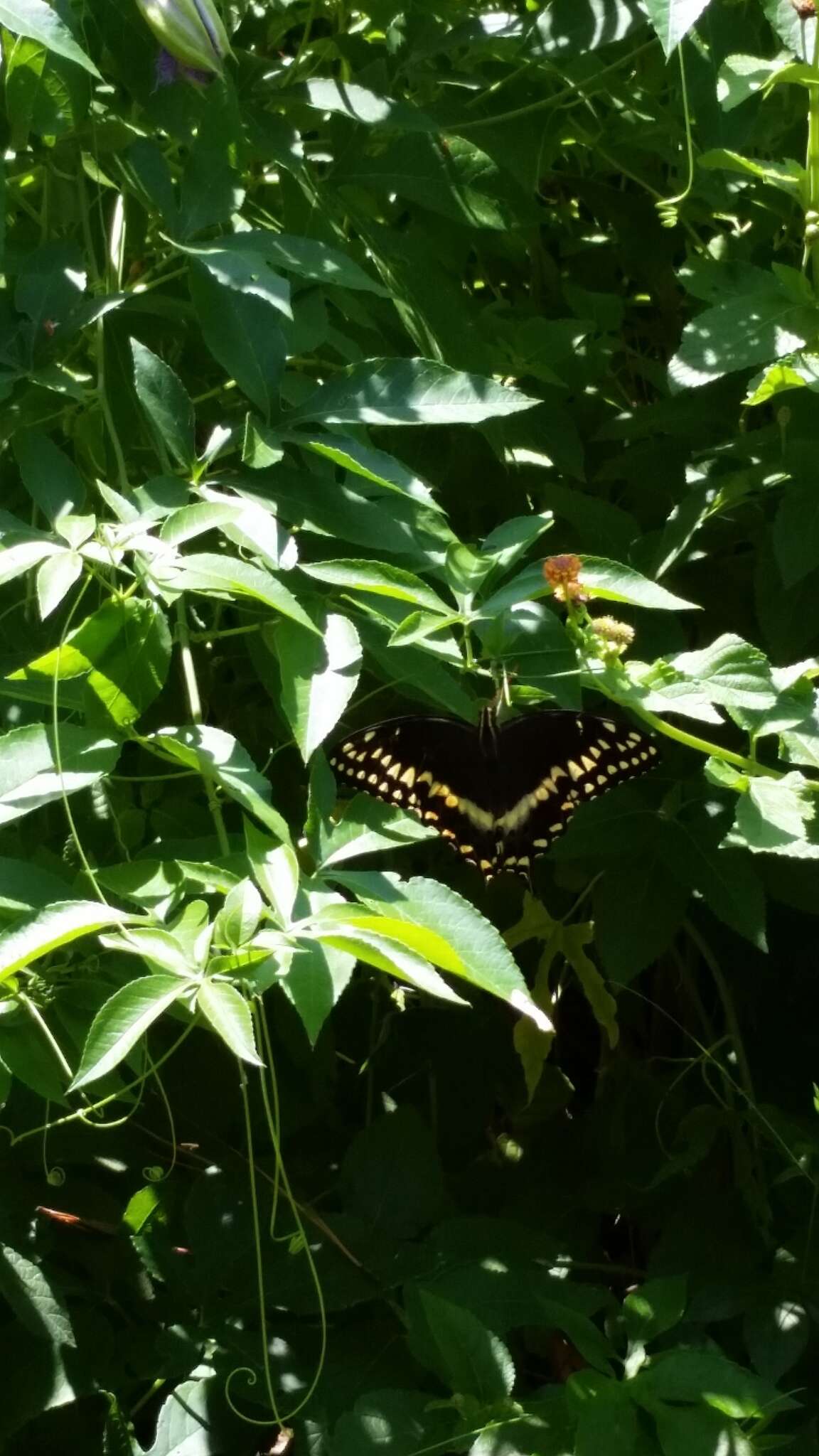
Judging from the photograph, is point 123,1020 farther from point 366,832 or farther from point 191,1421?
point 191,1421

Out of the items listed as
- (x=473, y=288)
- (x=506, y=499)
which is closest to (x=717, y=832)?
(x=506, y=499)

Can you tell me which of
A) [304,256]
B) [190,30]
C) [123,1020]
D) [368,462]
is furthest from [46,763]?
[190,30]

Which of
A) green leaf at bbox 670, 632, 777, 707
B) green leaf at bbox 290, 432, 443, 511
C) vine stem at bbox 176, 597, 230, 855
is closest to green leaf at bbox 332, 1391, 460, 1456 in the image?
vine stem at bbox 176, 597, 230, 855

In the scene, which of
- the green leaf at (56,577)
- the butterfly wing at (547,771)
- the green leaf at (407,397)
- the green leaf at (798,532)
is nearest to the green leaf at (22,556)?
the green leaf at (56,577)

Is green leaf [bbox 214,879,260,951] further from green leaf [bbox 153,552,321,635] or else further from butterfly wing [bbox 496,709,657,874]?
butterfly wing [bbox 496,709,657,874]

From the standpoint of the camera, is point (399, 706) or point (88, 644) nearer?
point (88, 644)

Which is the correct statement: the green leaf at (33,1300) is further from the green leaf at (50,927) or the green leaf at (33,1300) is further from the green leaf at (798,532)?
the green leaf at (798,532)

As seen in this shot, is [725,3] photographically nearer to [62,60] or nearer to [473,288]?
[473,288]
